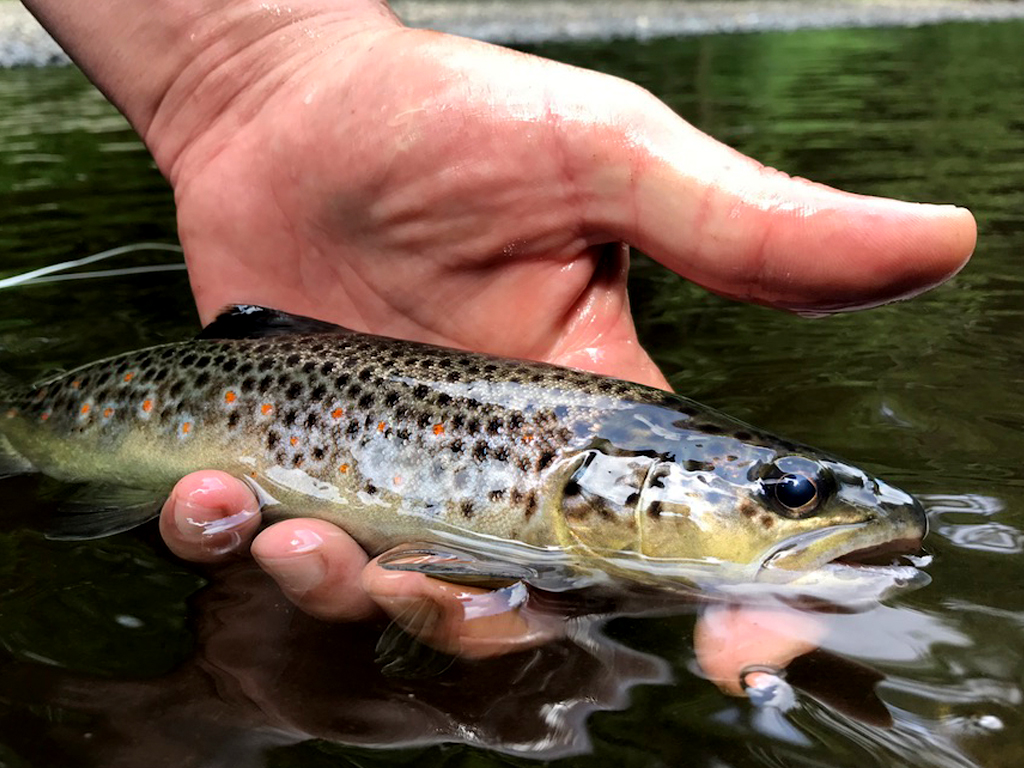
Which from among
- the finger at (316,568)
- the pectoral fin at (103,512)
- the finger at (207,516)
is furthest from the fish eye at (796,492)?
the pectoral fin at (103,512)

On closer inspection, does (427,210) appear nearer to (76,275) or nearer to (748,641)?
(748,641)

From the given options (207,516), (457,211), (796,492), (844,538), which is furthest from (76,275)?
(844,538)

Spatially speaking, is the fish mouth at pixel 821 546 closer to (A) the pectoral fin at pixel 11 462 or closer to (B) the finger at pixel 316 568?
(B) the finger at pixel 316 568

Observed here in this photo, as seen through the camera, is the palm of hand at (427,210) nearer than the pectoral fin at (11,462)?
Yes

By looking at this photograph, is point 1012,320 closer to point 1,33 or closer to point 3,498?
point 3,498

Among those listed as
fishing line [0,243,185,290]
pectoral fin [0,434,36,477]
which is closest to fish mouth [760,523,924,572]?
pectoral fin [0,434,36,477]

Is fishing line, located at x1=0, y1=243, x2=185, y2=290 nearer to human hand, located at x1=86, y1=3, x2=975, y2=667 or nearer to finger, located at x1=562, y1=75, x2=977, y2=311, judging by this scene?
human hand, located at x1=86, y1=3, x2=975, y2=667

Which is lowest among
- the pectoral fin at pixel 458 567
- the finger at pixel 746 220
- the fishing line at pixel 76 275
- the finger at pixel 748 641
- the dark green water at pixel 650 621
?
the fishing line at pixel 76 275
